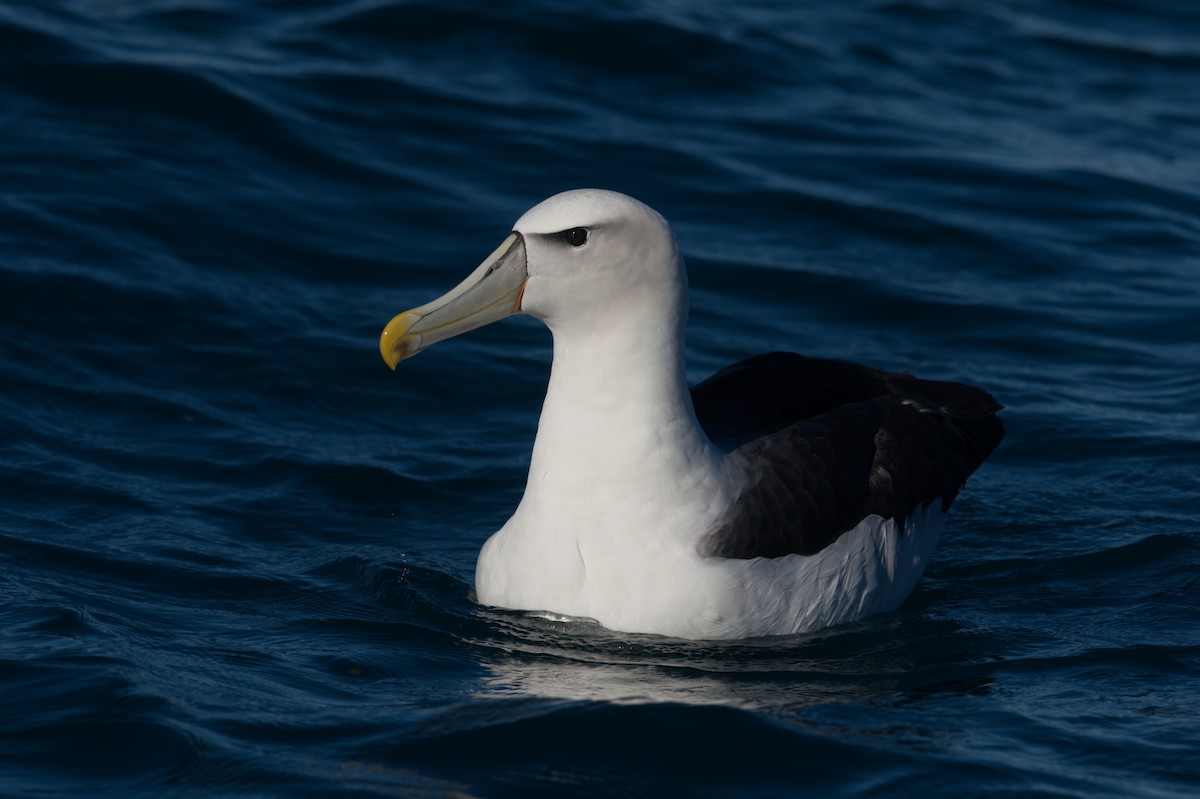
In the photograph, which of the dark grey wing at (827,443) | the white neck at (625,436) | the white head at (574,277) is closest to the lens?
the white head at (574,277)

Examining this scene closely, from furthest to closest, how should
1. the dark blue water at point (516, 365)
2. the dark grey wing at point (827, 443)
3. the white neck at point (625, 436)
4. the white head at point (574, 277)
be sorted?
the dark grey wing at point (827, 443) → the white neck at point (625, 436) → the white head at point (574, 277) → the dark blue water at point (516, 365)

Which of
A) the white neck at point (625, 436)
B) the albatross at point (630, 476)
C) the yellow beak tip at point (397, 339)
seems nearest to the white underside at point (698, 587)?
the albatross at point (630, 476)

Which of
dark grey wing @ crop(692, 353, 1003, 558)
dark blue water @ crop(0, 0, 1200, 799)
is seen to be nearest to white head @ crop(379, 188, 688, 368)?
dark grey wing @ crop(692, 353, 1003, 558)

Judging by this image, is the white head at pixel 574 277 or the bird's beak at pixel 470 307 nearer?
the white head at pixel 574 277

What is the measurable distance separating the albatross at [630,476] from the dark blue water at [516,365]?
19 cm

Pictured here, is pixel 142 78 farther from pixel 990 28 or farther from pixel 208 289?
pixel 990 28

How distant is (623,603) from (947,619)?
169 cm

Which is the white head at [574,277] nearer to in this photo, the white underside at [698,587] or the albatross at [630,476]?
the albatross at [630,476]

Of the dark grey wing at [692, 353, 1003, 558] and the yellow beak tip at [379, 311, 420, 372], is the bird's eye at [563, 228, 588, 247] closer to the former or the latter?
the yellow beak tip at [379, 311, 420, 372]

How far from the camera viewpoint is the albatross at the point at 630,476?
7234mm

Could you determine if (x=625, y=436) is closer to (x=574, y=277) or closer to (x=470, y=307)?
(x=574, y=277)

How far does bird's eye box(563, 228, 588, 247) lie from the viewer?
283 inches

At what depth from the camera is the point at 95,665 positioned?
6914 mm

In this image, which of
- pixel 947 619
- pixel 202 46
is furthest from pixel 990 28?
pixel 947 619
